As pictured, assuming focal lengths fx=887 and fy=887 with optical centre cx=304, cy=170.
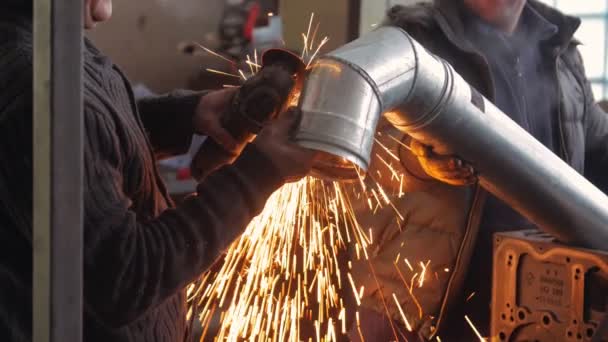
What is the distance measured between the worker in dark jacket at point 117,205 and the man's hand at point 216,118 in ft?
0.75

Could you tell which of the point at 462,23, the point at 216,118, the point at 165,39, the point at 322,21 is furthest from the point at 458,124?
the point at 165,39

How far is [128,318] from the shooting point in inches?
51.1

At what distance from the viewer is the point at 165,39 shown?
5.62m

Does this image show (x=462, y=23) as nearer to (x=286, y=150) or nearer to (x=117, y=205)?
(x=286, y=150)

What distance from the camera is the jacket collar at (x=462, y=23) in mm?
2227

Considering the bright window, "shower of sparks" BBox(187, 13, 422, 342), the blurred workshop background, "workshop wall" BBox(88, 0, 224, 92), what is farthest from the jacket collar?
"workshop wall" BBox(88, 0, 224, 92)

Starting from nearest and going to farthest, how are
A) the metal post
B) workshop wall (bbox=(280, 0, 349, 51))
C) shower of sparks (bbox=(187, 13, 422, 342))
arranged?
1. the metal post
2. shower of sparks (bbox=(187, 13, 422, 342))
3. workshop wall (bbox=(280, 0, 349, 51))

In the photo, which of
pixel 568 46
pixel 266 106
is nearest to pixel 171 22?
pixel 568 46

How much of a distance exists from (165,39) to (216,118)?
13.2 feet

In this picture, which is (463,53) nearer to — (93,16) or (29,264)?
(93,16)

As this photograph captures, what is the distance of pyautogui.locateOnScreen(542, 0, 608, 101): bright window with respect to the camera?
4.14 meters

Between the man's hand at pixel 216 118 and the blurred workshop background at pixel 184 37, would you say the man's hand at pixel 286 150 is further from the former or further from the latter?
the blurred workshop background at pixel 184 37

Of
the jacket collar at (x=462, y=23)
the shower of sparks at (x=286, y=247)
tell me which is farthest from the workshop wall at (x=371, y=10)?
the shower of sparks at (x=286, y=247)

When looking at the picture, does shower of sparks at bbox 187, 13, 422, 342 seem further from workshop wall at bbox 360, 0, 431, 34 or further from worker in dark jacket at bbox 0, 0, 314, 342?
workshop wall at bbox 360, 0, 431, 34
